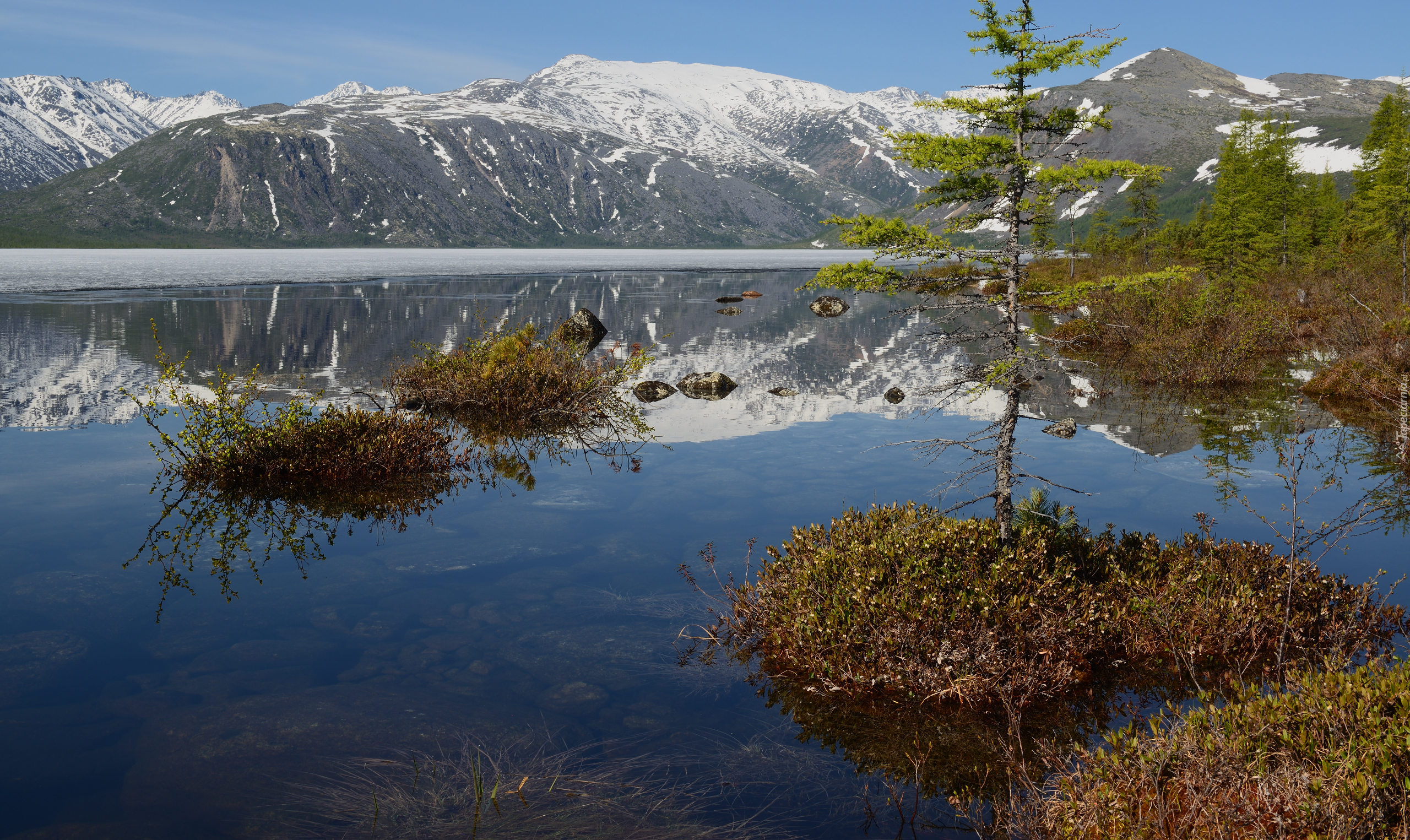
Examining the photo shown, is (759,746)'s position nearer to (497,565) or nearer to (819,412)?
(497,565)

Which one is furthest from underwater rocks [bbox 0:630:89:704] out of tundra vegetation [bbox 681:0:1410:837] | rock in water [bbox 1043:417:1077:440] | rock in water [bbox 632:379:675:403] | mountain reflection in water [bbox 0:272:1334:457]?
rock in water [bbox 1043:417:1077:440]

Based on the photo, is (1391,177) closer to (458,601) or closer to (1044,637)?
(1044,637)

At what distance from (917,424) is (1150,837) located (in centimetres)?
1686

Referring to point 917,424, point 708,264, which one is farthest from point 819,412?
point 708,264

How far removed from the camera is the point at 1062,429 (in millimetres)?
20141

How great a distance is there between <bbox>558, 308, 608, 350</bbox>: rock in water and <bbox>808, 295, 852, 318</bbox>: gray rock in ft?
64.8

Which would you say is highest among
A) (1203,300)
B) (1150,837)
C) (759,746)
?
(1203,300)

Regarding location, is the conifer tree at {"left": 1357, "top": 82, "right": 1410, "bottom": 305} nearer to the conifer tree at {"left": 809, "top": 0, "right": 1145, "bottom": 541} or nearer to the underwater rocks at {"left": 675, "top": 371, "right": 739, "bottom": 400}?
the underwater rocks at {"left": 675, "top": 371, "right": 739, "bottom": 400}

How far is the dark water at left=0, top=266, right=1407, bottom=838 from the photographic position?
688cm

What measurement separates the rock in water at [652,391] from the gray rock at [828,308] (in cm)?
3183

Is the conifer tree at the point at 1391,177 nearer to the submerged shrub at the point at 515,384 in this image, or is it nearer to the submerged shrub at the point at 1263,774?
the submerged shrub at the point at 515,384

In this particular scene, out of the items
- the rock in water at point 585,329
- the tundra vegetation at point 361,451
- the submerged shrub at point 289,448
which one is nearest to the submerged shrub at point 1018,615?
the tundra vegetation at point 361,451

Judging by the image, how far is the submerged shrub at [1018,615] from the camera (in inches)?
311

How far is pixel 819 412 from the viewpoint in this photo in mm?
23391
